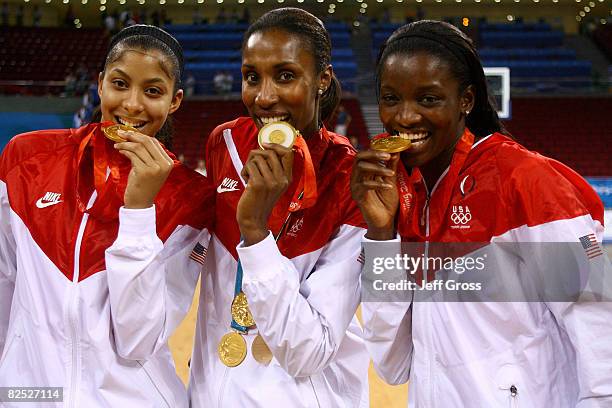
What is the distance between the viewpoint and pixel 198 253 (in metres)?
1.69

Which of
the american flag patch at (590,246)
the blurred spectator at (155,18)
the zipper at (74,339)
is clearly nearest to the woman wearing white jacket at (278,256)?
the zipper at (74,339)

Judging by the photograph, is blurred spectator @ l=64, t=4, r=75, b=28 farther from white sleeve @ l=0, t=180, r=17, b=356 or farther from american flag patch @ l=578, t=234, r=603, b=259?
american flag patch @ l=578, t=234, r=603, b=259

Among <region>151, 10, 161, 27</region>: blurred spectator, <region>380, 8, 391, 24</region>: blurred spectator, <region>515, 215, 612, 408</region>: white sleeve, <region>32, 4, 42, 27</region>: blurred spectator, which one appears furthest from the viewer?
<region>32, 4, 42, 27</region>: blurred spectator

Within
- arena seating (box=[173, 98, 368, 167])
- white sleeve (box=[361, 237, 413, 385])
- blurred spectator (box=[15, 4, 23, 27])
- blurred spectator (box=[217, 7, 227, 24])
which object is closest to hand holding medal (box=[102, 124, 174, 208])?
white sleeve (box=[361, 237, 413, 385])

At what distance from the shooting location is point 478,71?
1.58 m

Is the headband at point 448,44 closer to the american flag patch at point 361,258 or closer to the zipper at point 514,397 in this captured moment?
the american flag patch at point 361,258

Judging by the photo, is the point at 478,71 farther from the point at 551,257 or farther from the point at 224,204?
the point at 224,204

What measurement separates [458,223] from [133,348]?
0.79m

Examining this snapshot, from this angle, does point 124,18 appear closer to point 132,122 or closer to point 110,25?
point 110,25

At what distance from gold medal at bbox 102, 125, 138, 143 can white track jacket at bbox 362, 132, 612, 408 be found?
0.68m

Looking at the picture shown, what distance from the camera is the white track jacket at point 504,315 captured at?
1337 millimetres

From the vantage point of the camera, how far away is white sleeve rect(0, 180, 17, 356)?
5.49 feet

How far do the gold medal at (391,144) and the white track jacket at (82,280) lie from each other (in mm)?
490

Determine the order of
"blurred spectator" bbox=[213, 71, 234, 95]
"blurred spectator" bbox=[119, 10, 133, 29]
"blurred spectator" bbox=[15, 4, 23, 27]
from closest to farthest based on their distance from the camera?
"blurred spectator" bbox=[213, 71, 234, 95]
"blurred spectator" bbox=[119, 10, 133, 29]
"blurred spectator" bbox=[15, 4, 23, 27]
